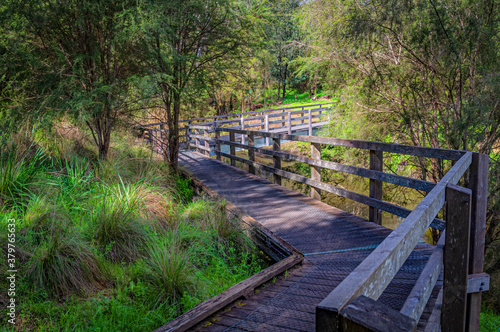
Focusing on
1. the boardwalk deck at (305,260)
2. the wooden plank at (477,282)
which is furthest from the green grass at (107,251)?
the wooden plank at (477,282)

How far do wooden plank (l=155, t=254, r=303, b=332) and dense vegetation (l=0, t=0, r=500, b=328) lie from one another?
5.83 ft

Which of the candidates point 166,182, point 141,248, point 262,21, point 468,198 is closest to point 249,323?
point 468,198

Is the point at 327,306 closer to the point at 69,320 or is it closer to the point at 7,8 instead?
the point at 69,320

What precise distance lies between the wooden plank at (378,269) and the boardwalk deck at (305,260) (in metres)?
1.25

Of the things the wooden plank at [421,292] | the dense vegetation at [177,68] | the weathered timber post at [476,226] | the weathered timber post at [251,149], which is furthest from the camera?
the weathered timber post at [251,149]

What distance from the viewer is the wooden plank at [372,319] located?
3.10ft

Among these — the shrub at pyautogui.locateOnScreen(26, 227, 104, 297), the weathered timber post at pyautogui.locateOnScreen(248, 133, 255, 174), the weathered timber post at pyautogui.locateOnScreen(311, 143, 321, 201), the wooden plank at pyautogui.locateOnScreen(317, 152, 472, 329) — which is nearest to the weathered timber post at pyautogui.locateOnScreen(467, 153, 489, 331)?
the wooden plank at pyautogui.locateOnScreen(317, 152, 472, 329)

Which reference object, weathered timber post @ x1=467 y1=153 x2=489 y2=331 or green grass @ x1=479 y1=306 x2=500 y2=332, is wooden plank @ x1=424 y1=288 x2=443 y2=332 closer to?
weathered timber post @ x1=467 y1=153 x2=489 y2=331

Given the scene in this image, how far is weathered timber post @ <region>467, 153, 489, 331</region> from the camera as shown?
3453 mm

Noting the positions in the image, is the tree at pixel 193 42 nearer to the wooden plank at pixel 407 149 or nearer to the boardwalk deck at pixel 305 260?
the boardwalk deck at pixel 305 260

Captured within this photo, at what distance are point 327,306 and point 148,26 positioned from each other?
20.6ft

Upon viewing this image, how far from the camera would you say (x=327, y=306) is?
985 millimetres

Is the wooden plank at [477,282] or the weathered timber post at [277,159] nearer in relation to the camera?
the wooden plank at [477,282]

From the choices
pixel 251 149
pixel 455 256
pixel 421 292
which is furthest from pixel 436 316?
pixel 251 149
